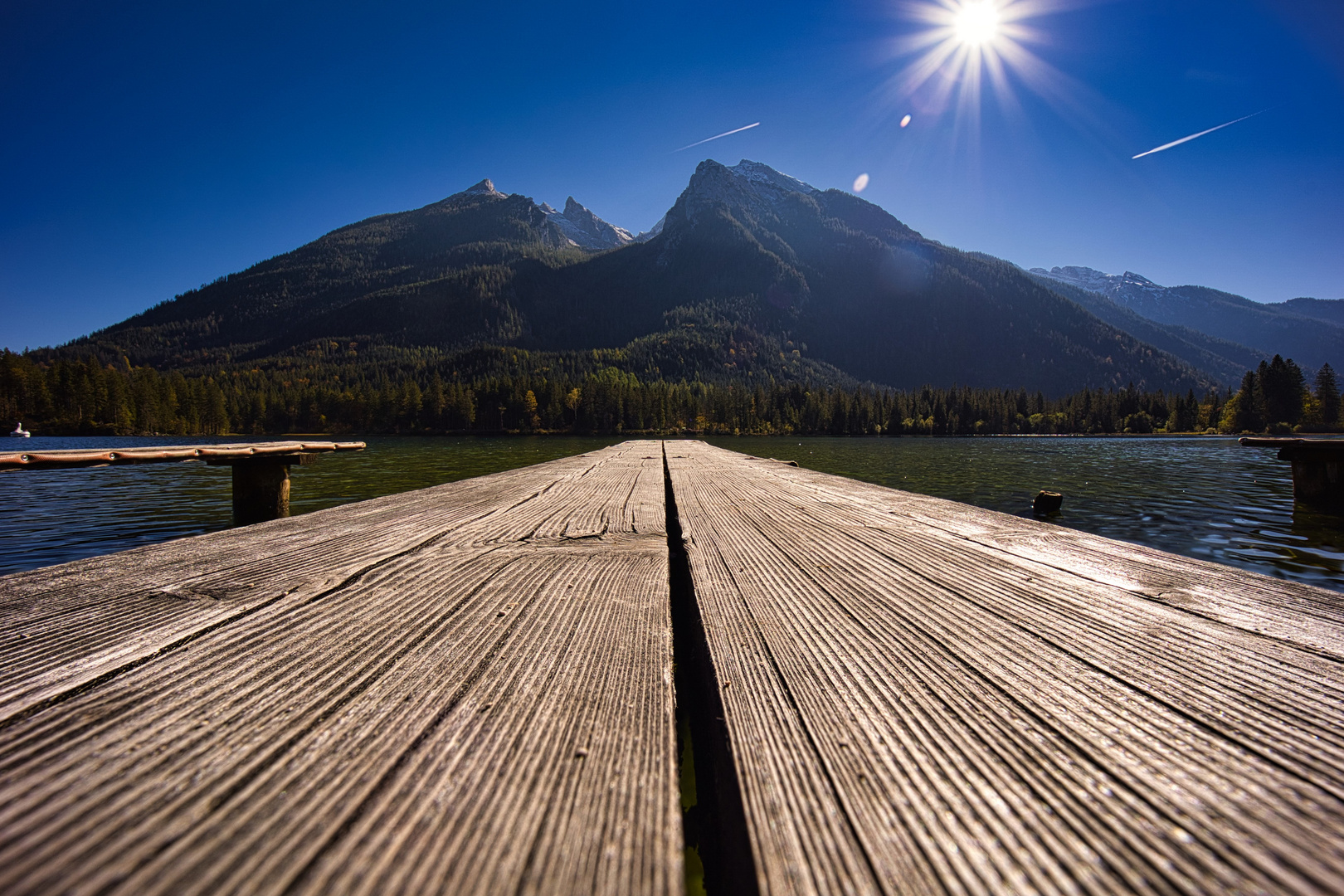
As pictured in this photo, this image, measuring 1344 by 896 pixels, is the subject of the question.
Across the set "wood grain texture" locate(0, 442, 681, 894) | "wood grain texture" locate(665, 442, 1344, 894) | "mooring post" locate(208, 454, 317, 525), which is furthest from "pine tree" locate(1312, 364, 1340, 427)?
"mooring post" locate(208, 454, 317, 525)

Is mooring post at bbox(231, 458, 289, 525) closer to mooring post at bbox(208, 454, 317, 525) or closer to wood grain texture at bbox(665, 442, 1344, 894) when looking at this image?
mooring post at bbox(208, 454, 317, 525)

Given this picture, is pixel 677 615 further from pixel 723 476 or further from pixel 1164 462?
pixel 1164 462

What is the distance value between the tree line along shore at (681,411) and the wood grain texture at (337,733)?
96292mm

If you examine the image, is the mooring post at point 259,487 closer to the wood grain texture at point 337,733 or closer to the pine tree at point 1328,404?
the wood grain texture at point 337,733

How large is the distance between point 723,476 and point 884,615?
15.9 feet

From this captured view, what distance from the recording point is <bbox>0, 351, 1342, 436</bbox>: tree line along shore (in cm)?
8212

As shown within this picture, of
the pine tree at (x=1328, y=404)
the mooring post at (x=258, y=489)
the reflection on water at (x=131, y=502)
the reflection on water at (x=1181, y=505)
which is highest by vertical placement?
the pine tree at (x=1328, y=404)

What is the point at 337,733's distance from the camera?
1006 mm

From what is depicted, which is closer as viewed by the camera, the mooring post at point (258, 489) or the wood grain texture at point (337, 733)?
the wood grain texture at point (337, 733)

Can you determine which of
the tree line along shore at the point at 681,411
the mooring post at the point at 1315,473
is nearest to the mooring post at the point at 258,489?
the mooring post at the point at 1315,473

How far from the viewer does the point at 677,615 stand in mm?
2264

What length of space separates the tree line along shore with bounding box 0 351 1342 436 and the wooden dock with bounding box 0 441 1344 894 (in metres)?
96.3

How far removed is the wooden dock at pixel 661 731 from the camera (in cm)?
73

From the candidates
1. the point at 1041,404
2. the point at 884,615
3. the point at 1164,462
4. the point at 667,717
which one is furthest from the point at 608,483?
the point at 1041,404
